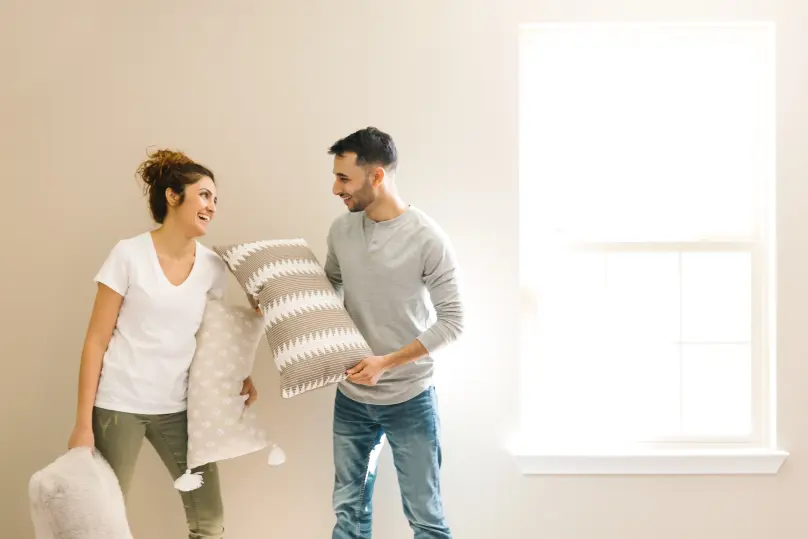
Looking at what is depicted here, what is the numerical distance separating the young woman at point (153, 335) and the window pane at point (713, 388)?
5.66 feet

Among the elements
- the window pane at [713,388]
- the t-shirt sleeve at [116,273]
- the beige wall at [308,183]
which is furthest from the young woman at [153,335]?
the window pane at [713,388]

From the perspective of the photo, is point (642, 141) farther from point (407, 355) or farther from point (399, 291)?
point (407, 355)

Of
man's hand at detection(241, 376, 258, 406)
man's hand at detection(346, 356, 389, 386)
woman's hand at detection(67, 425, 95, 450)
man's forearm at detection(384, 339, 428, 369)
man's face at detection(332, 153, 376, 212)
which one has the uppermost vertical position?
man's face at detection(332, 153, 376, 212)

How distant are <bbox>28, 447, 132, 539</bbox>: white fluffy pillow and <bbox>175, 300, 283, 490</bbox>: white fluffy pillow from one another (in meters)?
0.21

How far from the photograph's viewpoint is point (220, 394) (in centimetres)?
178

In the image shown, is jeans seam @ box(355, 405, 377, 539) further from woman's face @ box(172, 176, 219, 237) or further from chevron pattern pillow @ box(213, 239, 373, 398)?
woman's face @ box(172, 176, 219, 237)

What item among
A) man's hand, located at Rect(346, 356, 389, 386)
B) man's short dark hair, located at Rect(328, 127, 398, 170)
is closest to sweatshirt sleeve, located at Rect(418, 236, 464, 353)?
man's hand, located at Rect(346, 356, 389, 386)

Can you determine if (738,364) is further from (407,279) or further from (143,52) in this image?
(143,52)

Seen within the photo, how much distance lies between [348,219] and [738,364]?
157 cm

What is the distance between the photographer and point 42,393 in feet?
7.18

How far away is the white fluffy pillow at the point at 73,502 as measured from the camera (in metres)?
1.54

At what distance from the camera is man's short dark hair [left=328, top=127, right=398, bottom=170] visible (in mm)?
1770

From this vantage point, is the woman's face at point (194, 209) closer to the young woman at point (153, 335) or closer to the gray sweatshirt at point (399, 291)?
the young woman at point (153, 335)

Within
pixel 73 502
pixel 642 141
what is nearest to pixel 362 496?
pixel 73 502
